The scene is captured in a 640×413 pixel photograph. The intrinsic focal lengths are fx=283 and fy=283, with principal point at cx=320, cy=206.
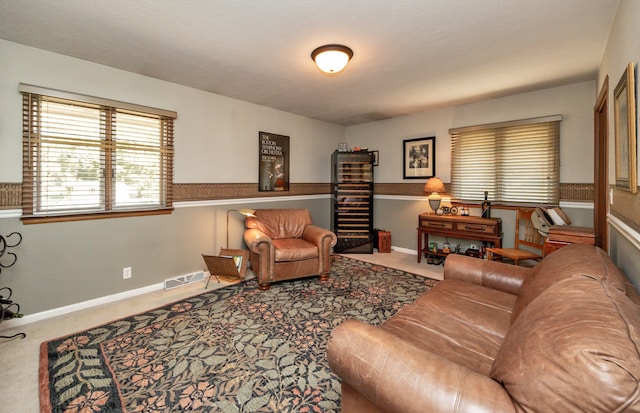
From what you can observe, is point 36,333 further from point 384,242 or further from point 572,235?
point 572,235

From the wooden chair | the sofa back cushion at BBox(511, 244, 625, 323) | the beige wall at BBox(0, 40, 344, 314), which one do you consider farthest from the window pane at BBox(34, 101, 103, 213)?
the wooden chair

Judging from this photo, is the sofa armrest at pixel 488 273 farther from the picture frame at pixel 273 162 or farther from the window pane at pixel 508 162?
the picture frame at pixel 273 162

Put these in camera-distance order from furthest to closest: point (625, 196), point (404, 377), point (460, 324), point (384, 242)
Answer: point (384, 242), point (625, 196), point (460, 324), point (404, 377)

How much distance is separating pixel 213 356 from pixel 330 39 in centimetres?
275

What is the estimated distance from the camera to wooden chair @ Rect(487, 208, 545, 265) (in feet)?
11.7

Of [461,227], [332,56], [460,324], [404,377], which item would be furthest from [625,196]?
[461,227]

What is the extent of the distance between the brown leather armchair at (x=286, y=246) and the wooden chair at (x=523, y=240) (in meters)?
2.16

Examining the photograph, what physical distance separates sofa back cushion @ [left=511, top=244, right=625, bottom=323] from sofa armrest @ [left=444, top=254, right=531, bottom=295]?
0.32 meters

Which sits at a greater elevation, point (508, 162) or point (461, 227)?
point (508, 162)

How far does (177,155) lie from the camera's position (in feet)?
11.8

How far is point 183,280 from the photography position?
362cm

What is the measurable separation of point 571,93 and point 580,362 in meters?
4.25

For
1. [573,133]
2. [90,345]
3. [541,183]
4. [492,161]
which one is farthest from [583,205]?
[90,345]

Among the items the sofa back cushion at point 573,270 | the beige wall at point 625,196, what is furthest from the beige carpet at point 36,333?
the sofa back cushion at point 573,270
